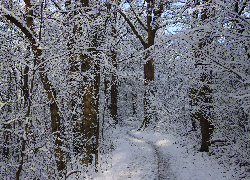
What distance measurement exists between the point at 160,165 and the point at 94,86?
502 cm

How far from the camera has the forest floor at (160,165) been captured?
24.9ft

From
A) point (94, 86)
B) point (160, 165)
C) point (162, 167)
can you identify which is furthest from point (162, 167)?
point (94, 86)

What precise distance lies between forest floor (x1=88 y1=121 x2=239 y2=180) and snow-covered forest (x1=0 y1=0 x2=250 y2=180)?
0.05 metres

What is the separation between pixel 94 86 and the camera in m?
9.70

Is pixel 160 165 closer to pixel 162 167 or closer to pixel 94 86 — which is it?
pixel 162 167

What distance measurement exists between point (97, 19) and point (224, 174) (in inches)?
303

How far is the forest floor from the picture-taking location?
7598 millimetres

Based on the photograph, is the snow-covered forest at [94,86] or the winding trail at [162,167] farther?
the winding trail at [162,167]

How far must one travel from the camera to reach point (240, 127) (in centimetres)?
648

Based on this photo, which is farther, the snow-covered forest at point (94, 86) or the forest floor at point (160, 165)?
the forest floor at point (160, 165)

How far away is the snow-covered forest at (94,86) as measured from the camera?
15.0 feet

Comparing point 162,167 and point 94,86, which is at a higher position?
point 94,86

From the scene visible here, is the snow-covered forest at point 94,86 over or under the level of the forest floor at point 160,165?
over

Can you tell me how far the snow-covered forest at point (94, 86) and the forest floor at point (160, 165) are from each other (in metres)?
0.05
